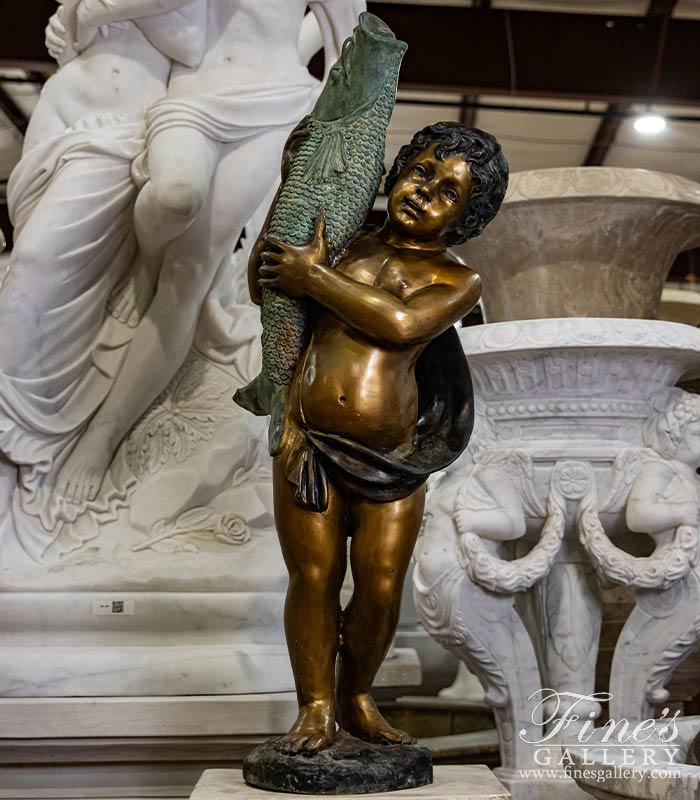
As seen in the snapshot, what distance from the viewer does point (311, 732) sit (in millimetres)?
1686

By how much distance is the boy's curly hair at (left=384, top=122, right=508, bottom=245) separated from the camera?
68.5 inches

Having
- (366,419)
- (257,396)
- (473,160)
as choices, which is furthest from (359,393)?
(473,160)

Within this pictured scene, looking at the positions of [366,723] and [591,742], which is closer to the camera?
[366,723]

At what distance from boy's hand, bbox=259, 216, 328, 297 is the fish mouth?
5.0 inches

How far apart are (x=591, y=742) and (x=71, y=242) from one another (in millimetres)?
1640

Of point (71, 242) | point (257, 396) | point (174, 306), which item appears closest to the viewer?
point (257, 396)

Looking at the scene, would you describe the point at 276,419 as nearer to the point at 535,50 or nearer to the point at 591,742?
the point at 591,742

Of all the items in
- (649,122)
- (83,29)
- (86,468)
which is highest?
(649,122)

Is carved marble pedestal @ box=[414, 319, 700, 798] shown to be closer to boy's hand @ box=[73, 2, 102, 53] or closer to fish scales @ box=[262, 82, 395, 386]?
fish scales @ box=[262, 82, 395, 386]

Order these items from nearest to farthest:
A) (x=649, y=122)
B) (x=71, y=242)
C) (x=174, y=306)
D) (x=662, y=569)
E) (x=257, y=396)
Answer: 1. (x=257, y=396)
2. (x=662, y=569)
3. (x=71, y=242)
4. (x=174, y=306)
5. (x=649, y=122)

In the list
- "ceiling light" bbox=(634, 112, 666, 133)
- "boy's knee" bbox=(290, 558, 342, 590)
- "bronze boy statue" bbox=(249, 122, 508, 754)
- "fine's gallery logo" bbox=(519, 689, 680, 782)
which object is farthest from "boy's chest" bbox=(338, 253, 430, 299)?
"ceiling light" bbox=(634, 112, 666, 133)

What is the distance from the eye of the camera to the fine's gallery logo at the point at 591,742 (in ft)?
6.34

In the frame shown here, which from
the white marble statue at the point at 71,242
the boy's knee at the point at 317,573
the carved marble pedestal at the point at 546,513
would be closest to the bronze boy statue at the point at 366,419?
the boy's knee at the point at 317,573

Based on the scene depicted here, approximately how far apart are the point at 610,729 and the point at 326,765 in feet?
2.73
